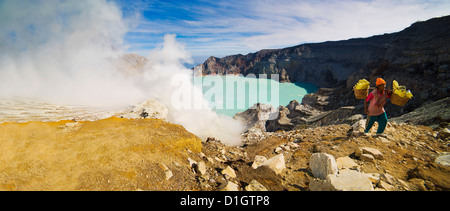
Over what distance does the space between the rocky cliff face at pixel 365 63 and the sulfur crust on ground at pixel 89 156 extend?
17.9 meters

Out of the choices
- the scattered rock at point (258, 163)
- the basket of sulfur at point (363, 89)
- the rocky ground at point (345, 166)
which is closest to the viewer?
the rocky ground at point (345, 166)

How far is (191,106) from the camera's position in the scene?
24672mm

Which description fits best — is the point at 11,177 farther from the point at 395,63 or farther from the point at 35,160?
the point at 395,63

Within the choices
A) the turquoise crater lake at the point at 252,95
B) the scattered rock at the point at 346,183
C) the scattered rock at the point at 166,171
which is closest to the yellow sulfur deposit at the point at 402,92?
the scattered rock at the point at 346,183

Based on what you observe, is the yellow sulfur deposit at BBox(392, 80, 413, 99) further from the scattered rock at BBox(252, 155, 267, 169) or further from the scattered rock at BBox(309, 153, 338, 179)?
the scattered rock at BBox(252, 155, 267, 169)

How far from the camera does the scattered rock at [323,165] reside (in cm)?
323

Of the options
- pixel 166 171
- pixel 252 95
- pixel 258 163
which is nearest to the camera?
pixel 166 171

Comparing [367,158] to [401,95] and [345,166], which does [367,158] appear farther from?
[401,95]

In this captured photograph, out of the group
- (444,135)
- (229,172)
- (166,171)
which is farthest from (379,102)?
(166,171)

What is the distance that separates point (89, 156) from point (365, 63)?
55650mm

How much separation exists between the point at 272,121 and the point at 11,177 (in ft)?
70.3

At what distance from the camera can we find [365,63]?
44.0 meters

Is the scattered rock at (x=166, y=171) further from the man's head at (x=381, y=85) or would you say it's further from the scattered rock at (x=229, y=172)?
the man's head at (x=381, y=85)
